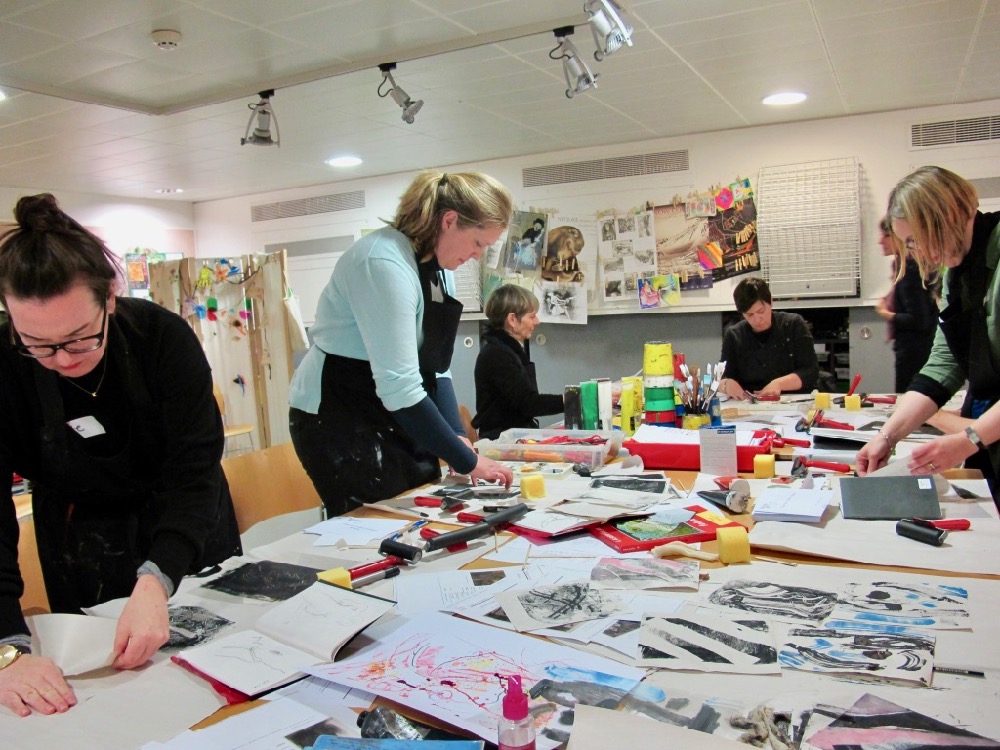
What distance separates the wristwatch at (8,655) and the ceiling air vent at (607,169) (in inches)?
200

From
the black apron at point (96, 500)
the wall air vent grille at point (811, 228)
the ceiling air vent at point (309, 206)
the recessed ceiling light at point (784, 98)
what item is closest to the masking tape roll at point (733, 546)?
the black apron at point (96, 500)

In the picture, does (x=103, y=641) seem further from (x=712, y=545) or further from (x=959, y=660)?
(x=959, y=660)

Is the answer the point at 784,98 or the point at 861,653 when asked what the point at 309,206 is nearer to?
the point at 784,98

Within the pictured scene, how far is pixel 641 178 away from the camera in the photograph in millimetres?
5480

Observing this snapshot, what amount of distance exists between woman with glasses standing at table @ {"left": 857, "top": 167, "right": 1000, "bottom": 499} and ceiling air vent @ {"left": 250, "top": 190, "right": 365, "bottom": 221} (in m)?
5.16

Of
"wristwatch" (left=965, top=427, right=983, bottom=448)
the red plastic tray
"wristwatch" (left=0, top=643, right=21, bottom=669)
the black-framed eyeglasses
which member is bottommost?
"wristwatch" (left=0, top=643, right=21, bottom=669)

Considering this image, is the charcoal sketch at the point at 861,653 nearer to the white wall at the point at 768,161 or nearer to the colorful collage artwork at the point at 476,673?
the colorful collage artwork at the point at 476,673

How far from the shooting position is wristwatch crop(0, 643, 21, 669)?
39.6 inches

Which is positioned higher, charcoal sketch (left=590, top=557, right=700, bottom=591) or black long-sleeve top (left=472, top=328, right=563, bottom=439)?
black long-sleeve top (left=472, top=328, right=563, bottom=439)

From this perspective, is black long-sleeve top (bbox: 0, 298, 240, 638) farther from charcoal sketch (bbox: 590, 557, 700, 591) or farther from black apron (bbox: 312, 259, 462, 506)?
A: charcoal sketch (bbox: 590, 557, 700, 591)

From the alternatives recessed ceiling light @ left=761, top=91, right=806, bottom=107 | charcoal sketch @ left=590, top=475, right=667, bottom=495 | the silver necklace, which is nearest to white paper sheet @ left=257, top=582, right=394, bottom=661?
the silver necklace

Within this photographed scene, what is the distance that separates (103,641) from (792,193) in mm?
4915

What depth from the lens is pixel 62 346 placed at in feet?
3.96

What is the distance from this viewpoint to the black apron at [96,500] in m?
1.34
